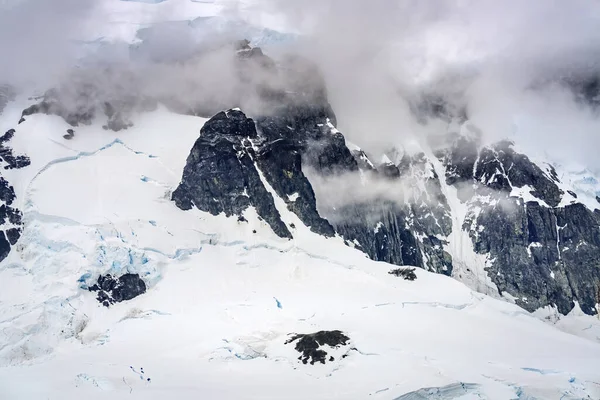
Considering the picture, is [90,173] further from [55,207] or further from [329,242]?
[329,242]

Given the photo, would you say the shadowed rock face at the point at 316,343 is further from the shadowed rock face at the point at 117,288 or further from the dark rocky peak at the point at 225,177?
the dark rocky peak at the point at 225,177

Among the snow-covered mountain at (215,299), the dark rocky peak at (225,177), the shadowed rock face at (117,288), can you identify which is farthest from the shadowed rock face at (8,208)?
the dark rocky peak at (225,177)

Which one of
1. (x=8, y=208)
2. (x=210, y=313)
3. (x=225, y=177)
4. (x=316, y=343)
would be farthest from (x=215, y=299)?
(x=8, y=208)

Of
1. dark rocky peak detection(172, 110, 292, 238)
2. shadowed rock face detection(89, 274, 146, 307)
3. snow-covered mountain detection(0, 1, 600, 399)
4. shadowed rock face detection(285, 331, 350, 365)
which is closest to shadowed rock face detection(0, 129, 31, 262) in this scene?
snow-covered mountain detection(0, 1, 600, 399)

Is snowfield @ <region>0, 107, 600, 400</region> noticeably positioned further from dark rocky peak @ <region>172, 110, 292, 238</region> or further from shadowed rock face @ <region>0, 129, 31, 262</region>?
dark rocky peak @ <region>172, 110, 292, 238</region>

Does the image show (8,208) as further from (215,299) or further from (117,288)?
(215,299)

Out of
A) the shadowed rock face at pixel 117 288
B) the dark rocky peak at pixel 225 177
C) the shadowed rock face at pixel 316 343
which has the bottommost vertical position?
the shadowed rock face at pixel 316 343

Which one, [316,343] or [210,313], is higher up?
[210,313]

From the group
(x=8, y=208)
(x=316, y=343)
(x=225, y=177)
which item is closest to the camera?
(x=316, y=343)

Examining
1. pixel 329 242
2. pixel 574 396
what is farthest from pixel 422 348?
pixel 329 242
